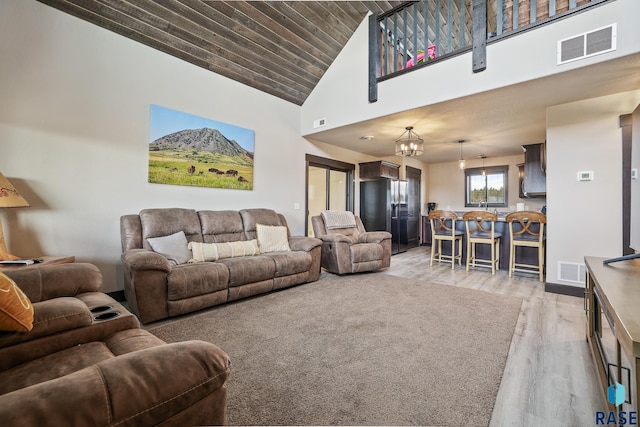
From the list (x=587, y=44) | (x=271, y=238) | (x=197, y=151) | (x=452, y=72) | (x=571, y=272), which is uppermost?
(x=452, y=72)

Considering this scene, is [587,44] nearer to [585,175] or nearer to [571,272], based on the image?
[585,175]

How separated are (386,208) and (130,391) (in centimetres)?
576

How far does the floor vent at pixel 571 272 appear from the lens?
335cm

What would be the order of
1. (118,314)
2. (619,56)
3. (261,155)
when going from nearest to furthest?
(118,314) → (619,56) → (261,155)

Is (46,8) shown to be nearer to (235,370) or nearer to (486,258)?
(235,370)

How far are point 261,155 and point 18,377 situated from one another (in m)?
3.81

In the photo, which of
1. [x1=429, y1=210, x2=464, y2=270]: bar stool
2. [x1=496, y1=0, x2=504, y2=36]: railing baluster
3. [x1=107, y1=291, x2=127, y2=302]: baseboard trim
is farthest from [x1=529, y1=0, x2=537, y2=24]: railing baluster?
[x1=107, y1=291, x2=127, y2=302]: baseboard trim

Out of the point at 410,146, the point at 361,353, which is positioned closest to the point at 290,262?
the point at 361,353

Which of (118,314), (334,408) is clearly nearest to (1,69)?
(118,314)

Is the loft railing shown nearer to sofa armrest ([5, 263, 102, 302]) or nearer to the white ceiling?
the white ceiling

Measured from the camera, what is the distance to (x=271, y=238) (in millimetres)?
3838

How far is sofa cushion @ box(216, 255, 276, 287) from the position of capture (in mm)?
2945

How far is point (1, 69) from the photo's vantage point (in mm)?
2494

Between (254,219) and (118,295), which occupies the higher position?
(254,219)
